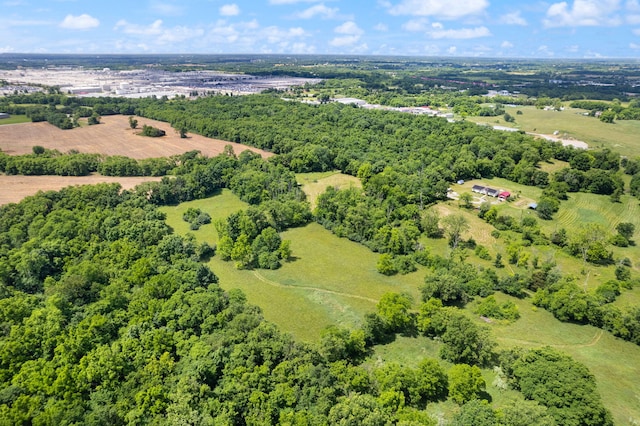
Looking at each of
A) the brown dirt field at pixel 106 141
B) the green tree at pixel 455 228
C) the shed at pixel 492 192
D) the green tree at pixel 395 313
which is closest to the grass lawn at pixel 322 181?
the brown dirt field at pixel 106 141

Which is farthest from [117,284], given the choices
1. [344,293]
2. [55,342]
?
[344,293]

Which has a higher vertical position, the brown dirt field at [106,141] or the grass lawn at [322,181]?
the brown dirt field at [106,141]

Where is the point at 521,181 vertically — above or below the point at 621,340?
above

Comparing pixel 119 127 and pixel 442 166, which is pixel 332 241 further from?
pixel 119 127

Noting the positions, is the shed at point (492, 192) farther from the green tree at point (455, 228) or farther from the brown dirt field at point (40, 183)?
the brown dirt field at point (40, 183)

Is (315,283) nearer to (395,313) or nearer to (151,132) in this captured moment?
(395,313)

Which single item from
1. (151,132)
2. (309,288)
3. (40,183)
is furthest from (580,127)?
(40,183)
